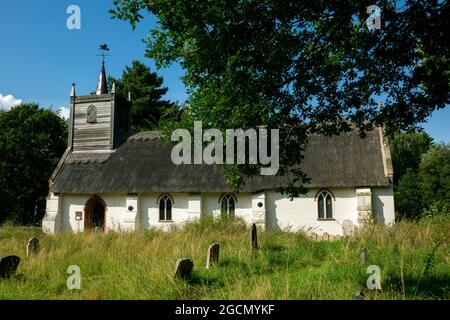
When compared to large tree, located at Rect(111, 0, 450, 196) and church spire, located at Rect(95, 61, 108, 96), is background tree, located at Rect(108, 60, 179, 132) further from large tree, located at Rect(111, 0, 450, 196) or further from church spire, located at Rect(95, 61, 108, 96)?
large tree, located at Rect(111, 0, 450, 196)

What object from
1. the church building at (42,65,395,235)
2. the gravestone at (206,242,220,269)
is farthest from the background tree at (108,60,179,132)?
the gravestone at (206,242,220,269)

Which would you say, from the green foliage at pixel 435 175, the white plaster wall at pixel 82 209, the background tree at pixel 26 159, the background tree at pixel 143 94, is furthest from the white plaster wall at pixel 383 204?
the background tree at pixel 26 159

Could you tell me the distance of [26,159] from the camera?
3672 cm

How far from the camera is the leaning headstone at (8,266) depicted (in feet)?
27.5

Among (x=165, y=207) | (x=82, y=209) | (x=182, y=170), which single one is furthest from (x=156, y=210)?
(x=82, y=209)

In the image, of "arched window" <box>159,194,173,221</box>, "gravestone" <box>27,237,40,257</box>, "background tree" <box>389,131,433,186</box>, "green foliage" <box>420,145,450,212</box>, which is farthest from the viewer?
"background tree" <box>389,131,433,186</box>

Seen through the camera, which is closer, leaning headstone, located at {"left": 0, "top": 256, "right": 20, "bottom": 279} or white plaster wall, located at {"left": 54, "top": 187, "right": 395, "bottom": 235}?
leaning headstone, located at {"left": 0, "top": 256, "right": 20, "bottom": 279}

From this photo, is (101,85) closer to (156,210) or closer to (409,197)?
(156,210)

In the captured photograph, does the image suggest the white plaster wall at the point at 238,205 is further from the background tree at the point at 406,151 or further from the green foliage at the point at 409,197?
the background tree at the point at 406,151

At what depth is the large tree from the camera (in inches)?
237

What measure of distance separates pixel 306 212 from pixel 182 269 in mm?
15738

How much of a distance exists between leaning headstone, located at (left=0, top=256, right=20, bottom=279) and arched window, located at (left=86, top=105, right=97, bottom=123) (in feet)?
70.0

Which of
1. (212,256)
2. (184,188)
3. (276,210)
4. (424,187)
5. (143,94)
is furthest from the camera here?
(143,94)
